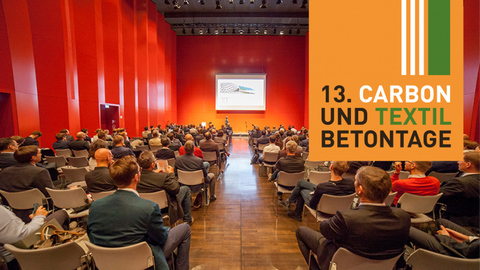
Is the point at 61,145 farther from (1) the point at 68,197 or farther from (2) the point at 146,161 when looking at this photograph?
(2) the point at 146,161

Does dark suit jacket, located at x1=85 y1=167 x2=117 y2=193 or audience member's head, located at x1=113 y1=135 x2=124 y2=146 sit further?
audience member's head, located at x1=113 y1=135 x2=124 y2=146

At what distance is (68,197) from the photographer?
2471 mm

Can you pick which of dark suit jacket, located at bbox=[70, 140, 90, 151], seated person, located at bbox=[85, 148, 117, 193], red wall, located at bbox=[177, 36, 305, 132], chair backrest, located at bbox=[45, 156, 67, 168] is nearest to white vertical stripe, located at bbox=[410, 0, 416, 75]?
seated person, located at bbox=[85, 148, 117, 193]

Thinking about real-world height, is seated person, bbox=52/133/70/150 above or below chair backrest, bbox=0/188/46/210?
above

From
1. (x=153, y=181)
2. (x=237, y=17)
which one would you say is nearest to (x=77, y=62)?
(x=153, y=181)

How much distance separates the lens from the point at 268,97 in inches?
683

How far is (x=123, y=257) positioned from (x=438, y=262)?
6.74 ft

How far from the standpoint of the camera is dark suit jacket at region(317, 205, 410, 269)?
1371mm

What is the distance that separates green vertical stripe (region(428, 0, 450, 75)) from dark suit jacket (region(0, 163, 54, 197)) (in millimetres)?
3685

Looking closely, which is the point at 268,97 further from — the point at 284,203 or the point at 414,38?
the point at 414,38

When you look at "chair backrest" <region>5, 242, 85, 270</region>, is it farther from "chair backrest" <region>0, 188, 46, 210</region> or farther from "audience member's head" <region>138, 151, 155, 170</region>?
"chair backrest" <region>0, 188, 46, 210</region>

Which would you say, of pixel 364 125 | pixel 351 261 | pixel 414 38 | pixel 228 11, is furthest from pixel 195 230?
pixel 228 11

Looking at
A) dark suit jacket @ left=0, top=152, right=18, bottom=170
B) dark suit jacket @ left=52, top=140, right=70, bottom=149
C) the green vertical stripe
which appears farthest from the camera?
dark suit jacket @ left=52, top=140, right=70, bottom=149

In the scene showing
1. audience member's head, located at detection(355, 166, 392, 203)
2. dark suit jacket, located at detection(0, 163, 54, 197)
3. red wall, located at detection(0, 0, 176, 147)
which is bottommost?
dark suit jacket, located at detection(0, 163, 54, 197)
